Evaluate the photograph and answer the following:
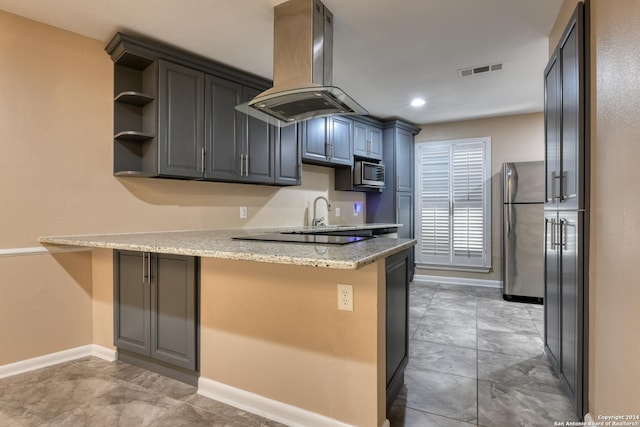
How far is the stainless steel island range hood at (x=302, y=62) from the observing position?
→ 6.55 ft

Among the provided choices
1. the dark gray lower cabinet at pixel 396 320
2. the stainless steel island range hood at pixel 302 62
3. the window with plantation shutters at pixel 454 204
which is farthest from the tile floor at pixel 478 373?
the stainless steel island range hood at pixel 302 62

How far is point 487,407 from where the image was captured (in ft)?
6.04

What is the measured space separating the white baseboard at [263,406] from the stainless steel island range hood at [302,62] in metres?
1.75

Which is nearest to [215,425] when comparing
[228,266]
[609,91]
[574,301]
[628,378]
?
[228,266]

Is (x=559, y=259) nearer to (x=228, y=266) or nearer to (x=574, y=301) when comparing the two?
(x=574, y=301)

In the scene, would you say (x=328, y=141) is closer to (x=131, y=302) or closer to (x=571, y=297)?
(x=131, y=302)

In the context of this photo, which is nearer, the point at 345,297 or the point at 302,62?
the point at 345,297

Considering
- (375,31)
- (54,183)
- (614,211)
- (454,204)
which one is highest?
(375,31)

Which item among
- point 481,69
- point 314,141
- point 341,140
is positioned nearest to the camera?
point 481,69

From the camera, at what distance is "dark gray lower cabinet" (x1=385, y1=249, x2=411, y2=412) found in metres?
1.72

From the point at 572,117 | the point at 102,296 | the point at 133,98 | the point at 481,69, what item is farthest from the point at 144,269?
the point at 481,69

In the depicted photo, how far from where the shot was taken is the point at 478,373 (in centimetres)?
221

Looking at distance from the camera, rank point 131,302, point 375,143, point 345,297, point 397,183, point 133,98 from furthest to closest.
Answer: point 397,183 < point 375,143 < point 133,98 < point 131,302 < point 345,297

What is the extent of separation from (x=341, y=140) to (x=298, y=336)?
9.73 feet
